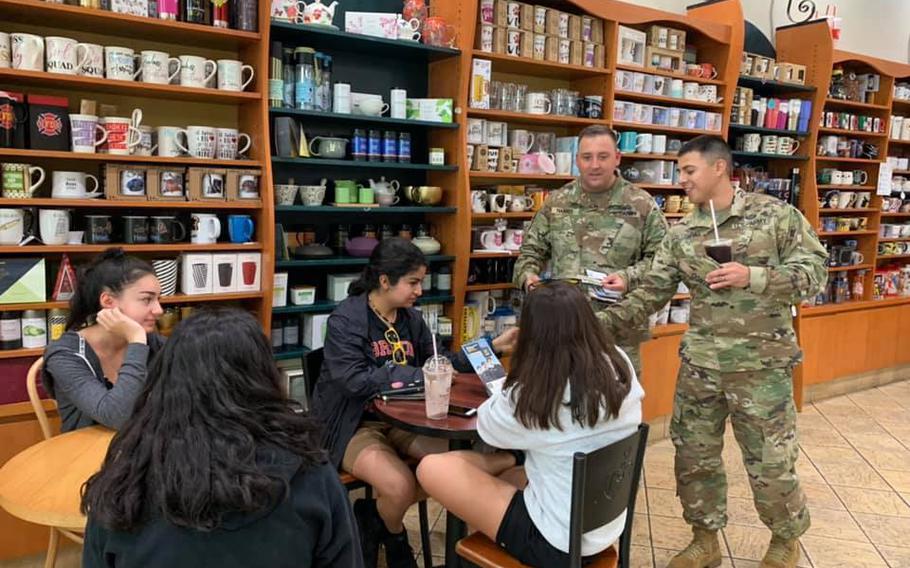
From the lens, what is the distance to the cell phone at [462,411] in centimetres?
210

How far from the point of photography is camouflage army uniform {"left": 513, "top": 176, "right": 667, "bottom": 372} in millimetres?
3072

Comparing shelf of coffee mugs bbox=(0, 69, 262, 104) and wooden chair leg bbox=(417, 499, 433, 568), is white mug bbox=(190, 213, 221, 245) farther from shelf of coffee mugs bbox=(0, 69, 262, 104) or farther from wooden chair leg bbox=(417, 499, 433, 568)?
wooden chair leg bbox=(417, 499, 433, 568)

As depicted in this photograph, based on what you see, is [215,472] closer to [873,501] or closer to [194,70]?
[194,70]

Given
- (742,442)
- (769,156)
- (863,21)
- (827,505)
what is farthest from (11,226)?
(863,21)

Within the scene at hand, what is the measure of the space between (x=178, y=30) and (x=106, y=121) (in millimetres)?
461

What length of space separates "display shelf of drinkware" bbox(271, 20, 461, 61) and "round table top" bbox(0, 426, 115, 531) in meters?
1.83

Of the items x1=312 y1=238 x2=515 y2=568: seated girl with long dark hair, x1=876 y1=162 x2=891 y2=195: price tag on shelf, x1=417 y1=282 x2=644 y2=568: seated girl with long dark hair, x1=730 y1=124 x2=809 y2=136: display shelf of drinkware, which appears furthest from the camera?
x1=876 y1=162 x2=891 y2=195: price tag on shelf

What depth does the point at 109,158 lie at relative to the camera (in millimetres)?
2625

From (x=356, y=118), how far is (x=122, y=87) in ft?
3.15

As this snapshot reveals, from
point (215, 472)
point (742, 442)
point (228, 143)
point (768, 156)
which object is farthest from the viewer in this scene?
point (768, 156)

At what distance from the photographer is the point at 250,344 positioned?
117 cm

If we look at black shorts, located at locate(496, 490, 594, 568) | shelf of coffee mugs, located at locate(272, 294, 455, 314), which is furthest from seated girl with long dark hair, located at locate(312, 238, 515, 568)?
shelf of coffee mugs, located at locate(272, 294, 455, 314)

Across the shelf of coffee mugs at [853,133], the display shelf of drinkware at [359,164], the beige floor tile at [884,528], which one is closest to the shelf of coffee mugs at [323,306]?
the display shelf of drinkware at [359,164]

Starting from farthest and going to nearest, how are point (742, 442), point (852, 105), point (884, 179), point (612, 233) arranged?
point (884, 179)
point (852, 105)
point (612, 233)
point (742, 442)
